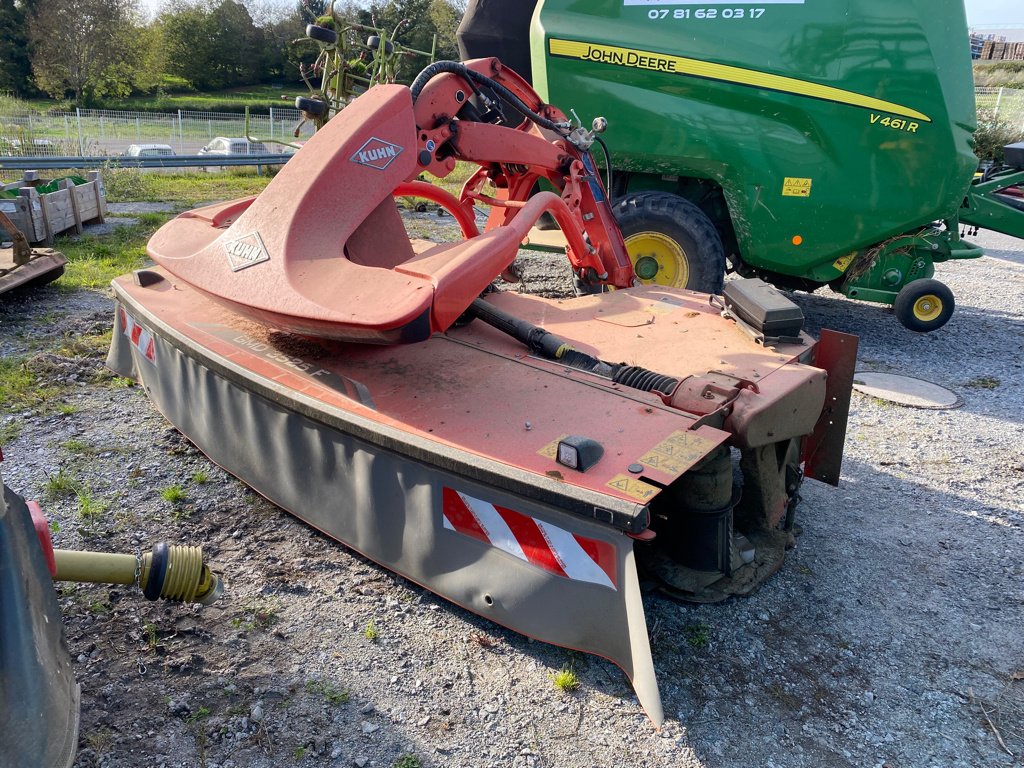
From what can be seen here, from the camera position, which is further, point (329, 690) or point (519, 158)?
point (519, 158)

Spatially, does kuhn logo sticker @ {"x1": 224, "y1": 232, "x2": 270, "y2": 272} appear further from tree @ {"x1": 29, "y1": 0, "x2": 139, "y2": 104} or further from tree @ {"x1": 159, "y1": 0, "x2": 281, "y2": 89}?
tree @ {"x1": 159, "y1": 0, "x2": 281, "y2": 89}

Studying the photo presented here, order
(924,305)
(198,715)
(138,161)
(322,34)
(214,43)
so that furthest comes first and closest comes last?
(214,43) < (138,161) < (924,305) < (322,34) < (198,715)

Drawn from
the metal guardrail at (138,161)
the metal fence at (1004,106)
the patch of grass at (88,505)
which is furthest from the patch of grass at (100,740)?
the metal fence at (1004,106)

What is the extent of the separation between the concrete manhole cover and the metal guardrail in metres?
8.48

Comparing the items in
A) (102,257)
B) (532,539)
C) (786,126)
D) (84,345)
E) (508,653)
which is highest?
(786,126)

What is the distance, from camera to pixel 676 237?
5727 millimetres

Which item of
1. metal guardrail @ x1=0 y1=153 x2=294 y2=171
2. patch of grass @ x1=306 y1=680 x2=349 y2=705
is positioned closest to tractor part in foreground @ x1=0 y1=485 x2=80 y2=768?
patch of grass @ x1=306 y1=680 x2=349 y2=705

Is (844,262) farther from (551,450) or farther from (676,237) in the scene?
(551,450)

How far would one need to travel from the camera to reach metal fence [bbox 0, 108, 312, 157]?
14648mm

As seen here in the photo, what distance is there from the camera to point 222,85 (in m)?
43.2

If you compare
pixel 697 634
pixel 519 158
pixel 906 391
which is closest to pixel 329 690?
pixel 697 634

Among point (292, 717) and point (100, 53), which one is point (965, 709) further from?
point (100, 53)

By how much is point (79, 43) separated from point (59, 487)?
35460 millimetres

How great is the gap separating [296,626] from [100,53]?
36963 mm
